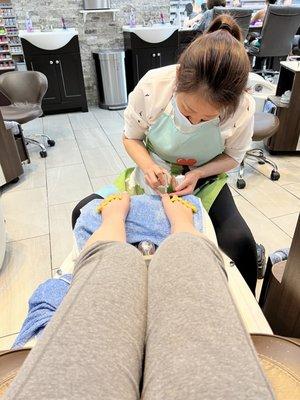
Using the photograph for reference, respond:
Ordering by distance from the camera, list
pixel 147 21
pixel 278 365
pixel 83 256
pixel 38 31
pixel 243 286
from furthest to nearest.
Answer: pixel 147 21 < pixel 38 31 < pixel 243 286 < pixel 83 256 < pixel 278 365

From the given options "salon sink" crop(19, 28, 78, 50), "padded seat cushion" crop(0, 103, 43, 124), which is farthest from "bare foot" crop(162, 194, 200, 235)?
"salon sink" crop(19, 28, 78, 50)

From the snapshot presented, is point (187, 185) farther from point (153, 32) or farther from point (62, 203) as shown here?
point (153, 32)

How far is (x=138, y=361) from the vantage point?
536mm

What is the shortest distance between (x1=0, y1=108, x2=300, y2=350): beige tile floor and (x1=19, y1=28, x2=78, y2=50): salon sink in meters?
1.11

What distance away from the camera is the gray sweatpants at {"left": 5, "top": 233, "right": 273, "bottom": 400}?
17.2 inches

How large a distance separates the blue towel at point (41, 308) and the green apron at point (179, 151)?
0.47m

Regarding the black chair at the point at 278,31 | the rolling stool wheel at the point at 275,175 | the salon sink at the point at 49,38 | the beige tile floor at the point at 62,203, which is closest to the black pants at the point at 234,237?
the beige tile floor at the point at 62,203

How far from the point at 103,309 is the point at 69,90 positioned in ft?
12.7

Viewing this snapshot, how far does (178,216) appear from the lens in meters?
0.89

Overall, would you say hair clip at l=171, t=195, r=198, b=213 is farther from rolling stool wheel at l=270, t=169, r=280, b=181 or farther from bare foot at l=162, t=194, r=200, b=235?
rolling stool wheel at l=270, t=169, r=280, b=181

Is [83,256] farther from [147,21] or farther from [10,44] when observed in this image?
[10,44]

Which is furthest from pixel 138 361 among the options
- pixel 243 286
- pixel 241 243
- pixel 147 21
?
pixel 147 21

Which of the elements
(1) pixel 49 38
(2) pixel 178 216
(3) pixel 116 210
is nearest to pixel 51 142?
(1) pixel 49 38

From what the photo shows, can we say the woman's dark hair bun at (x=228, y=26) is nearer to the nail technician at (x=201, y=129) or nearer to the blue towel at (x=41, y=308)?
the nail technician at (x=201, y=129)
